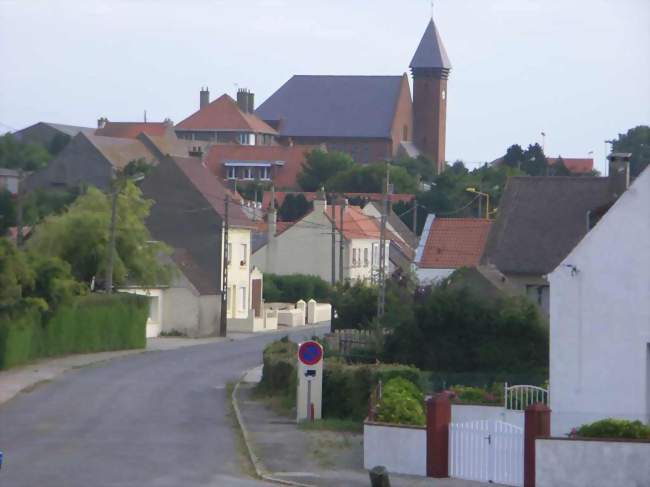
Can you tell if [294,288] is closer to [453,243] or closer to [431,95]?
[453,243]

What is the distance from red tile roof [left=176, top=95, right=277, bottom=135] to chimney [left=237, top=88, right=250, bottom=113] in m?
0.93

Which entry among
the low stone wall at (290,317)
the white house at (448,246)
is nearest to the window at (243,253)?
the low stone wall at (290,317)

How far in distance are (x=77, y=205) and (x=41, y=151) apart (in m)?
10.3

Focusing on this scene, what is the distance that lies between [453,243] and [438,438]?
3304 centimetres

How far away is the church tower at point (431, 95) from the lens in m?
152

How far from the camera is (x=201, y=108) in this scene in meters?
166

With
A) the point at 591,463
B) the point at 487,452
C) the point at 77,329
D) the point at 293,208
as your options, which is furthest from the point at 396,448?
the point at 293,208

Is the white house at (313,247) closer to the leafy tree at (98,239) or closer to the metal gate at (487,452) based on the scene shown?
the leafy tree at (98,239)

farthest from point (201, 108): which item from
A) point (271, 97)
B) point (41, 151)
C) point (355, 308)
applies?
point (355, 308)

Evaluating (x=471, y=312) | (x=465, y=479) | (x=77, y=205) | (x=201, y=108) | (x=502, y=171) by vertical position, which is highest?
(x=201, y=108)

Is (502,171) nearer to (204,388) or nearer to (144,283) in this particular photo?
(144,283)

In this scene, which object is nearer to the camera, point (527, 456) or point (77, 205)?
point (527, 456)

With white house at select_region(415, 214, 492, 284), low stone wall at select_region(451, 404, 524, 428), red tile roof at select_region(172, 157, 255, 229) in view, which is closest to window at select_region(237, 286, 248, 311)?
red tile roof at select_region(172, 157, 255, 229)

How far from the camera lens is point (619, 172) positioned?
35.2m
